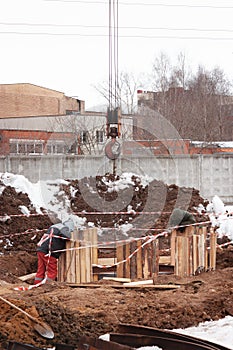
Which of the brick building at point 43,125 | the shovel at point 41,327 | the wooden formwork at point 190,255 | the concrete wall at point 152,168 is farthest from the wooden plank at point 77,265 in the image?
the brick building at point 43,125

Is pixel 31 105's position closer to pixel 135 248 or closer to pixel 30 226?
pixel 30 226

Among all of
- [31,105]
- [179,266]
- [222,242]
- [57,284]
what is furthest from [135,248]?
[31,105]

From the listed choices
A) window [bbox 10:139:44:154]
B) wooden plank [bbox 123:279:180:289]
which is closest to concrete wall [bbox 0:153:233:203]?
window [bbox 10:139:44:154]

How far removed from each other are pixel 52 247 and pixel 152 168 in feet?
44.9

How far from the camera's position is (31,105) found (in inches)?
1550

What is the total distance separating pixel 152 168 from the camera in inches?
922

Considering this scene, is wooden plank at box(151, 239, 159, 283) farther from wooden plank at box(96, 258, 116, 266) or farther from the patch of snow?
the patch of snow

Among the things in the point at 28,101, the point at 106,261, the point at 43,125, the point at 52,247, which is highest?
the point at 28,101

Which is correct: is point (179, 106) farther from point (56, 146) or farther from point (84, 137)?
point (84, 137)

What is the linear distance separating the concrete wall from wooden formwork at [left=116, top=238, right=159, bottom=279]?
495 inches

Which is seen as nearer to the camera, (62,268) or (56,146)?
(62,268)

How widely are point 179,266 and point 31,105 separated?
3055 cm

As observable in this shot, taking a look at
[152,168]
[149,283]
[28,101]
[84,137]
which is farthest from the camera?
[28,101]

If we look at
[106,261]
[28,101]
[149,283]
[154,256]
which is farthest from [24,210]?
[28,101]
